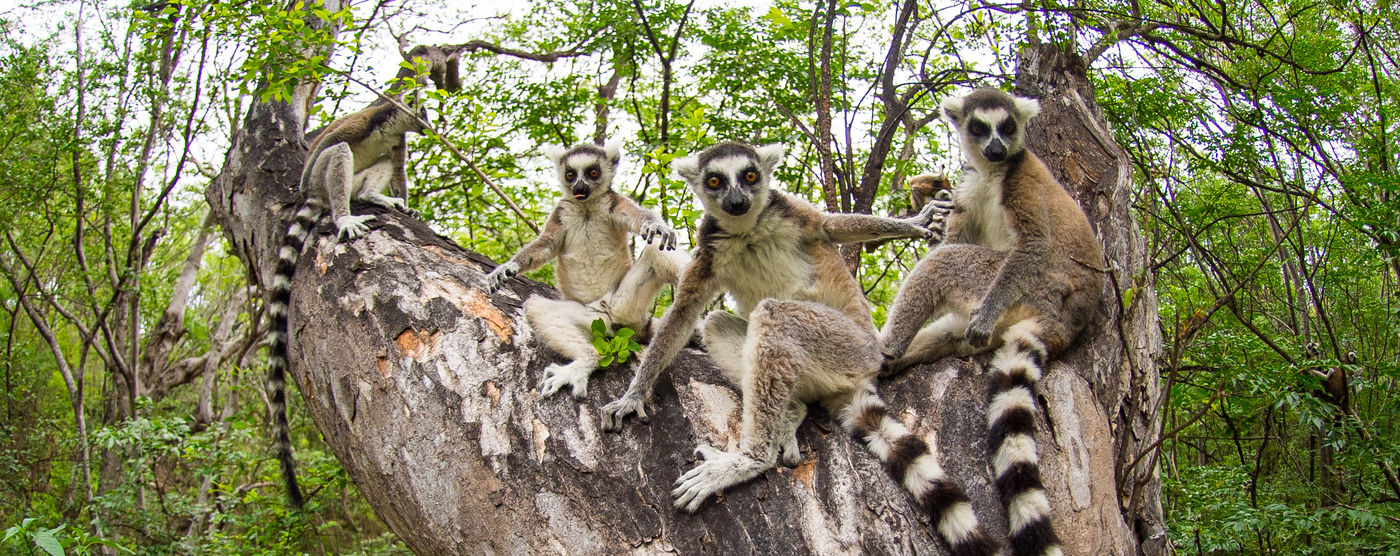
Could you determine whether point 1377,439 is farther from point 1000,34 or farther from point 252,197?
point 252,197

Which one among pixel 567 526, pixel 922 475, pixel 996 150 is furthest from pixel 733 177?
pixel 567 526

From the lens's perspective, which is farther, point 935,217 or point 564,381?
point 935,217

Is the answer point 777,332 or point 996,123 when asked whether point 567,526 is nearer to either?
point 777,332

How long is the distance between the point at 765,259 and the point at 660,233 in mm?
1091

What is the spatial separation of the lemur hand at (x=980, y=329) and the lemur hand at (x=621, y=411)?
5.90 ft

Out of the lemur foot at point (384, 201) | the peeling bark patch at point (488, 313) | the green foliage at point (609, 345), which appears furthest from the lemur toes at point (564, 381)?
the lemur foot at point (384, 201)

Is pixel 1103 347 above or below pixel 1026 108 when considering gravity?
below

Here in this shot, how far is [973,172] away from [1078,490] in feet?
8.68

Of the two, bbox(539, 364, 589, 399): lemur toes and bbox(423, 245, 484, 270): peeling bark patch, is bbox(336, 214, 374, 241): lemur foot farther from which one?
bbox(539, 364, 589, 399): lemur toes

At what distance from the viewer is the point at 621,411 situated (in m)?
3.46

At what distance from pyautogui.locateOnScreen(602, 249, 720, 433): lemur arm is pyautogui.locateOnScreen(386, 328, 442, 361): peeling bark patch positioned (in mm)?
1022

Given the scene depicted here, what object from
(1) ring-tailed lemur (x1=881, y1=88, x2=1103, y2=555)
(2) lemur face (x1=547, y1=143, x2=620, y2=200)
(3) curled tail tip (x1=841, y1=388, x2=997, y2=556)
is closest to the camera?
(3) curled tail tip (x1=841, y1=388, x2=997, y2=556)

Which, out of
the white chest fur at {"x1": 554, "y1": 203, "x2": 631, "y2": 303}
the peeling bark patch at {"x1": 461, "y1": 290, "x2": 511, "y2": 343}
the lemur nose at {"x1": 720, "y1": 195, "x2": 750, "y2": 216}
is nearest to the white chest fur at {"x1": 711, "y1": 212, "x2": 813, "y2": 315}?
the lemur nose at {"x1": 720, "y1": 195, "x2": 750, "y2": 216}

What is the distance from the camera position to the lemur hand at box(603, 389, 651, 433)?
3.44 meters
